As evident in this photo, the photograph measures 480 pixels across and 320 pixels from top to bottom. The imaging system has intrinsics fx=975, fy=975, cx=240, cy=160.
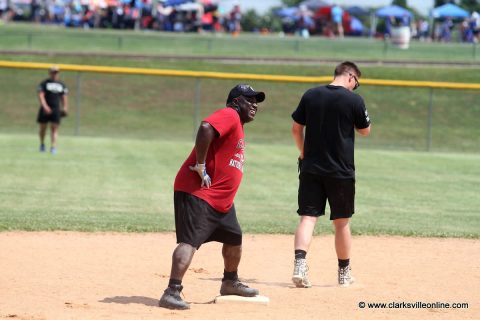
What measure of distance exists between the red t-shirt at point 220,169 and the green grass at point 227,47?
3191 centimetres

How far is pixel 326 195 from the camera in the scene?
8.65 m

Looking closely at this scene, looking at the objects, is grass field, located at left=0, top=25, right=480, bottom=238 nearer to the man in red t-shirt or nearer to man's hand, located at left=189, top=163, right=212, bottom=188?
the man in red t-shirt

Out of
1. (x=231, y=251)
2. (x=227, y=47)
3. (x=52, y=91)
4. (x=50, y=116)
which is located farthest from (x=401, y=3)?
(x=231, y=251)

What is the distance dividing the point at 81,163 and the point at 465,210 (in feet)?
25.8

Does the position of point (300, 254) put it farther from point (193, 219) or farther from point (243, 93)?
point (243, 93)

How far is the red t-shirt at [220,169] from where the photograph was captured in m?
7.48

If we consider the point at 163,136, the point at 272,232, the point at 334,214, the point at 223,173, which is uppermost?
the point at 223,173

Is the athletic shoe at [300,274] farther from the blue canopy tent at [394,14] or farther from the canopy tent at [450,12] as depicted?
the canopy tent at [450,12]

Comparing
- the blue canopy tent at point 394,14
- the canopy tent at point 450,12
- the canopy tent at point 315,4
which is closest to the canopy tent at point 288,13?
the canopy tent at point 315,4

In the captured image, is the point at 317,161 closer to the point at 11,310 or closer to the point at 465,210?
the point at 11,310

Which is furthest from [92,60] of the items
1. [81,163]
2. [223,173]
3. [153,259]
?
[223,173]

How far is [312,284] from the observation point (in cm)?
877

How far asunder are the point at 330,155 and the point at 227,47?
3447 cm

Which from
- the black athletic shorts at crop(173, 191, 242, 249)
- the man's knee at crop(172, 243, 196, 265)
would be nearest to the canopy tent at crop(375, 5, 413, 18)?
the black athletic shorts at crop(173, 191, 242, 249)
